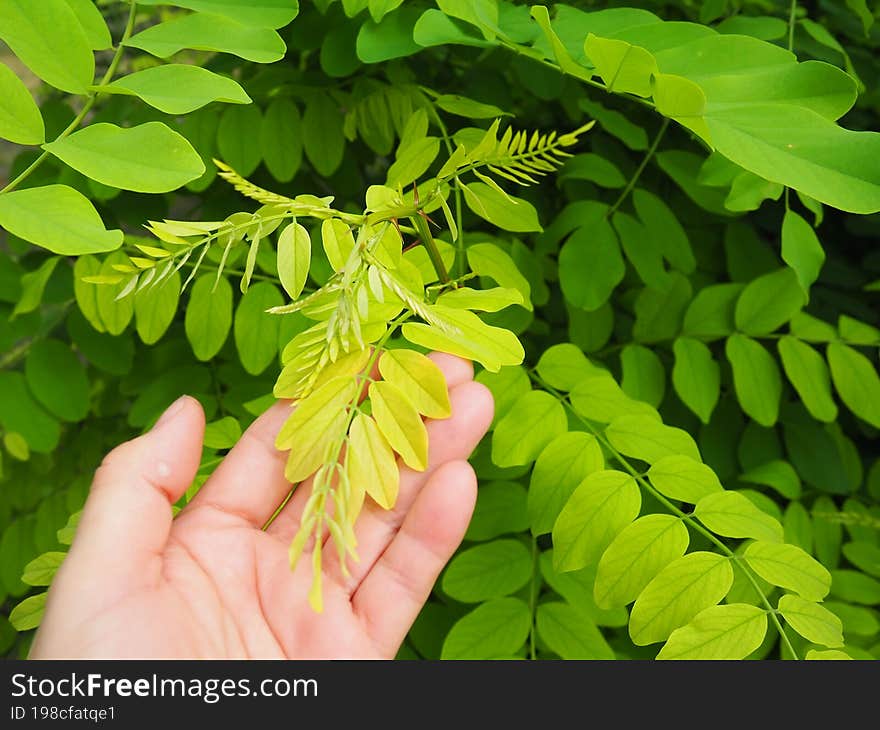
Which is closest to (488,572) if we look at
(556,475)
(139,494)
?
(556,475)

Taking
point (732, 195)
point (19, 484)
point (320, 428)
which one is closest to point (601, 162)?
point (732, 195)

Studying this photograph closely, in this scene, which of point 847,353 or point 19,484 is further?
point 19,484

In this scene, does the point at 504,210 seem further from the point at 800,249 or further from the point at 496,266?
the point at 800,249

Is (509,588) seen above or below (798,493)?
above

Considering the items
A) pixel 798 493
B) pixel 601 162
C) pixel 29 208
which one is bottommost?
pixel 798 493

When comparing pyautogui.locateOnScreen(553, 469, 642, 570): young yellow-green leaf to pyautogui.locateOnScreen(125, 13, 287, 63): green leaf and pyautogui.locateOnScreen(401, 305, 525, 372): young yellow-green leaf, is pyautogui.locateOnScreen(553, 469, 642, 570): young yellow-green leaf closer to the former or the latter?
pyautogui.locateOnScreen(401, 305, 525, 372): young yellow-green leaf

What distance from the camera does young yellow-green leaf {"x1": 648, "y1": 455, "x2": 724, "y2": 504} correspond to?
2.40ft

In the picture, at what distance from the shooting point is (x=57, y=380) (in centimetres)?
112

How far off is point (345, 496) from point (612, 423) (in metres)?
0.36

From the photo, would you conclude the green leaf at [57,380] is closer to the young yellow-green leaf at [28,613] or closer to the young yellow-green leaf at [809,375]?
the young yellow-green leaf at [28,613]

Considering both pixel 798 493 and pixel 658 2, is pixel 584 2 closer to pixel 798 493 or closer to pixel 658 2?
pixel 658 2

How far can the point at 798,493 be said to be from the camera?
3.54 feet

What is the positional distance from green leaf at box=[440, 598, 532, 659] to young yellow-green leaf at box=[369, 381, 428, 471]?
288 mm

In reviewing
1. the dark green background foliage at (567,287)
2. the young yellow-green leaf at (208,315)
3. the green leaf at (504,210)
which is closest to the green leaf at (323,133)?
the dark green background foliage at (567,287)
